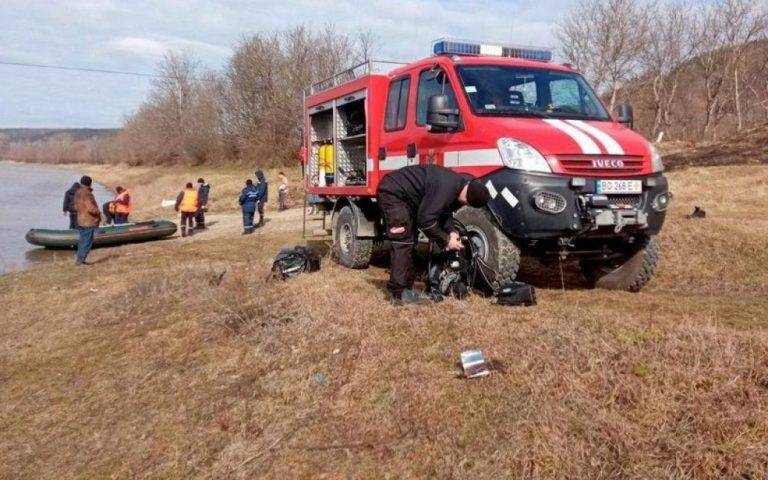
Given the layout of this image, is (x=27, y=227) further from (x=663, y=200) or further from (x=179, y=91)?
(x=179, y=91)

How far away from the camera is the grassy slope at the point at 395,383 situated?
133 inches

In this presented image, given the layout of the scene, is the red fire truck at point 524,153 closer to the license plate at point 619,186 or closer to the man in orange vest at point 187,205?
the license plate at point 619,186

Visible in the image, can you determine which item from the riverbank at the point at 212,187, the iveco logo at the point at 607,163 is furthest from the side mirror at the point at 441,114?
the riverbank at the point at 212,187

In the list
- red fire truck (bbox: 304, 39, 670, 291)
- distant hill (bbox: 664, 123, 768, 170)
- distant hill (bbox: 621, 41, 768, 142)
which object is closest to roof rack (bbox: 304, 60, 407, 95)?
red fire truck (bbox: 304, 39, 670, 291)

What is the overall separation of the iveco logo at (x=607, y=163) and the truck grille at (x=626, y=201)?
0.92 ft

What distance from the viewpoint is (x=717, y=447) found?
10.1 feet

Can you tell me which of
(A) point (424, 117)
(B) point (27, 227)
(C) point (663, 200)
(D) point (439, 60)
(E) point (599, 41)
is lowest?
(B) point (27, 227)

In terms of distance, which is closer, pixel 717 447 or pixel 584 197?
pixel 717 447

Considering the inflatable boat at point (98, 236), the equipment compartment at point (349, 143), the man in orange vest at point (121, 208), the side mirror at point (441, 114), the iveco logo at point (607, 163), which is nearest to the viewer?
the iveco logo at point (607, 163)

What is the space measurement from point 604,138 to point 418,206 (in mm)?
1855

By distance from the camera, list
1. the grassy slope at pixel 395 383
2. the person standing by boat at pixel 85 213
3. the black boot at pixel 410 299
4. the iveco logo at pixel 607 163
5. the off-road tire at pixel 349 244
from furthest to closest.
Result: the person standing by boat at pixel 85 213, the off-road tire at pixel 349 244, the black boot at pixel 410 299, the iveco logo at pixel 607 163, the grassy slope at pixel 395 383

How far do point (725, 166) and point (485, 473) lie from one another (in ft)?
48.6

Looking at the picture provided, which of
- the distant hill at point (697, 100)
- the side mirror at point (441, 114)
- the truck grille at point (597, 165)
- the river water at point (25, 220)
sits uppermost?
the distant hill at point (697, 100)

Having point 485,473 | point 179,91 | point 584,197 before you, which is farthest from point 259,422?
point 179,91
